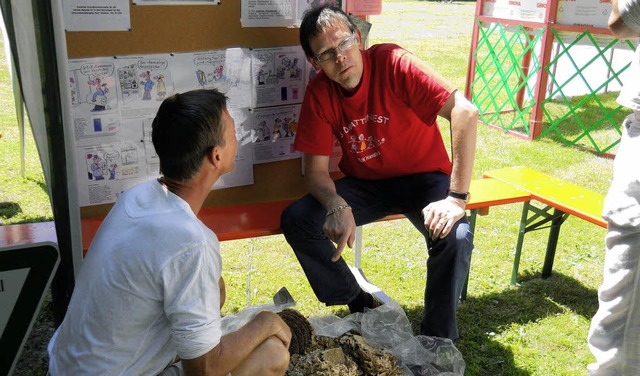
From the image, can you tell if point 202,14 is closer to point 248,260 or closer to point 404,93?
point 404,93

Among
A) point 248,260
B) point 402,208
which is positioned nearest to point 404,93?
point 402,208

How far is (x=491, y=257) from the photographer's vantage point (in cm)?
426

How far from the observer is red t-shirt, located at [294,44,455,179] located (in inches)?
120

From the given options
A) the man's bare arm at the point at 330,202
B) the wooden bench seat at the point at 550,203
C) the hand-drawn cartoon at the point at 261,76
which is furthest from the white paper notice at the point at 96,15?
the wooden bench seat at the point at 550,203

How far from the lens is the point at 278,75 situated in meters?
3.32

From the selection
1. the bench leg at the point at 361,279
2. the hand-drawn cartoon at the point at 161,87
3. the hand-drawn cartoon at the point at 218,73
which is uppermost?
Answer: the hand-drawn cartoon at the point at 218,73

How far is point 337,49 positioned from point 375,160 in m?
0.61

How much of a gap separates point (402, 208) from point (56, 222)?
1.65m

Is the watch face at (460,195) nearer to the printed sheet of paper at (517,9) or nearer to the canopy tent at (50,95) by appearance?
the canopy tent at (50,95)

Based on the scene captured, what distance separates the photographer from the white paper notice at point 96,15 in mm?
2793

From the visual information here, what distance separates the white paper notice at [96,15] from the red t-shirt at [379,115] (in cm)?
93

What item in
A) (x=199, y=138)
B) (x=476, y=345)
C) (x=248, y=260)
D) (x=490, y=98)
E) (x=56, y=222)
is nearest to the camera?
(x=199, y=138)

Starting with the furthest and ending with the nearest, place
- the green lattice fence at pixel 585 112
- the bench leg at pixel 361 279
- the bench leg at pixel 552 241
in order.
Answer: the green lattice fence at pixel 585 112 < the bench leg at pixel 552 241 < the bench leg at pixel 361 279

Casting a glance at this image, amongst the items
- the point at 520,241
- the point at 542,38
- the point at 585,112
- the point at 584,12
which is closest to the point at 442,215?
the point at 520,241
